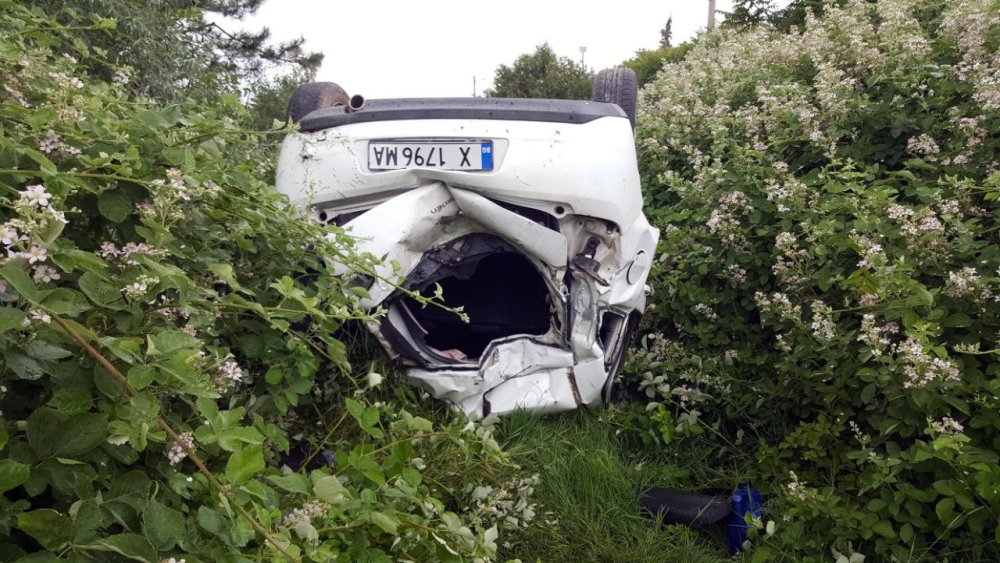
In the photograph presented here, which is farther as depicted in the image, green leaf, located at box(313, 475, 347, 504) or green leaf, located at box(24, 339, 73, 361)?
green leaf, located at box(313, 475, 347, 504)

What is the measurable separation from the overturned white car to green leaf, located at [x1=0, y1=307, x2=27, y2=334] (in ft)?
5.60

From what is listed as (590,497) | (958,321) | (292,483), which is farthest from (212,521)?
(958,321)

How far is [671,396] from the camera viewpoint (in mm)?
3527

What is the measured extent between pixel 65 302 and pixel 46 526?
37 centimetres

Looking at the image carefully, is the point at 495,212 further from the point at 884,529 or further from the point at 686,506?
the point at 884,529

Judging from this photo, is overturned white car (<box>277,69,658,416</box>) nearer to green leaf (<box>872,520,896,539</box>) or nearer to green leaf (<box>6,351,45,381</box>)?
green leaf (<box>872,520,896,539</box>)

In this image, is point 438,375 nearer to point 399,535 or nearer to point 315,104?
point 399,535

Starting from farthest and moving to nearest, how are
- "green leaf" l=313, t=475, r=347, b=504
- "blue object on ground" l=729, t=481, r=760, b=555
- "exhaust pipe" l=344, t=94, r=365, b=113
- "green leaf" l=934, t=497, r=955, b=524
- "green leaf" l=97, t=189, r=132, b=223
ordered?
"exhaust pipe" l=344, t=94, r=365, b=113 → "blue object on ground" l=729, t=481, r=760, b=555 → "green leaf" l=934, t=497, r=955, b=524 → "green leaf" l=97, t=189, r=132, b=223 → "green leaf" l=313, t=475, r=347, b=504

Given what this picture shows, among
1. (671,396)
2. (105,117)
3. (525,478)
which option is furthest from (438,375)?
(105,117)

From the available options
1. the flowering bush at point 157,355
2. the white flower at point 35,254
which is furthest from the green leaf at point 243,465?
the white flower at point 35,254

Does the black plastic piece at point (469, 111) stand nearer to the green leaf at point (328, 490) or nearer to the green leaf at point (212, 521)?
the green leaf at point (328, 490)

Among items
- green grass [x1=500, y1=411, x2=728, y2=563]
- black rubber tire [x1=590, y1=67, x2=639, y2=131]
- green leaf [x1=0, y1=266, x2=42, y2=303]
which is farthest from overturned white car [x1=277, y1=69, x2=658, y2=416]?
green leaf [x1=0, y1=266, x2=42, y2=303]

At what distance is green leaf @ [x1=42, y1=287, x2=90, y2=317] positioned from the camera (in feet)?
4.27

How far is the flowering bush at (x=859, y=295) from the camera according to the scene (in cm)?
245
